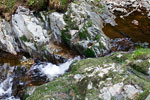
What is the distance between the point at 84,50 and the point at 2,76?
383 centimetres

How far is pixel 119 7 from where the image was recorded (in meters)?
15.5

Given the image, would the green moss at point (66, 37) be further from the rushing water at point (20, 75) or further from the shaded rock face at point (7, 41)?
the shaded rock face at point (7, 41)

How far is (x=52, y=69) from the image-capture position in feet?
28.6

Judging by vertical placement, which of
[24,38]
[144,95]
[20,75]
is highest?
[144,95]

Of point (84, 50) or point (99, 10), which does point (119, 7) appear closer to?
point (99, 10)

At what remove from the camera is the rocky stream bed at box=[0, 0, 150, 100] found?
5684 mm

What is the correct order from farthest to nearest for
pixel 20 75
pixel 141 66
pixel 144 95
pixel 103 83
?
pixel 20 75
pixel 141 66
pixel 103 83
pixel 144 95

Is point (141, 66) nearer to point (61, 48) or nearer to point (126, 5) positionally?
point (61, 48)

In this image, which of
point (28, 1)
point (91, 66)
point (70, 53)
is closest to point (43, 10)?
point (28, 1)

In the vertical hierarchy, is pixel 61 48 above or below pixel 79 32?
below

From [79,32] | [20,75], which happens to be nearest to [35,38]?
[20,75]

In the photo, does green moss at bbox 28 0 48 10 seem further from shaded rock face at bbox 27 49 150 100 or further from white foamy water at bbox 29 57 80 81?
shaded rock face at bbox 27 49 150 100

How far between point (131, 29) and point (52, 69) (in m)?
5.61

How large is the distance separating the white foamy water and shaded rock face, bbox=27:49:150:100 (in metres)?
2.11
